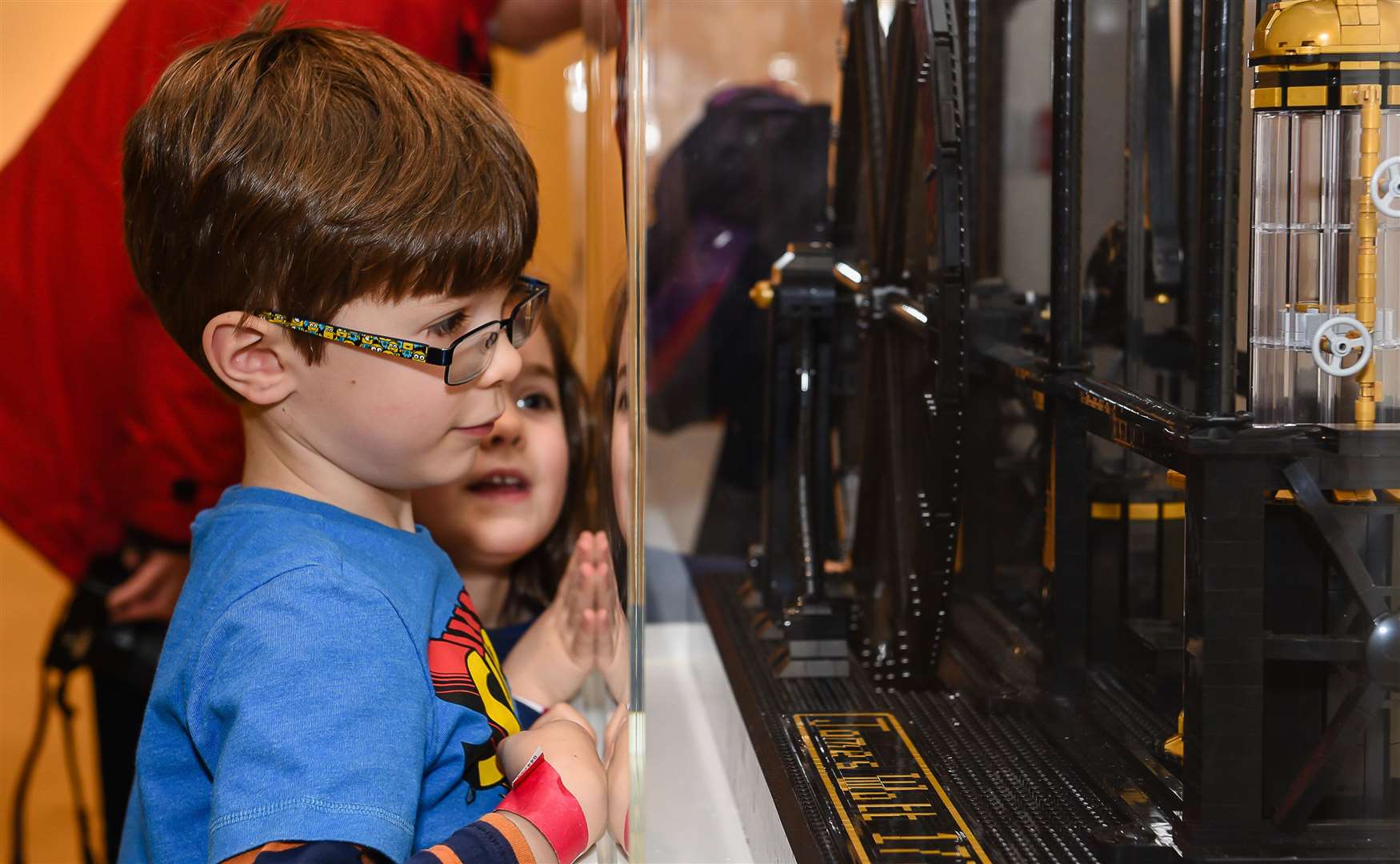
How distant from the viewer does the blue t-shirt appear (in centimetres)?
69

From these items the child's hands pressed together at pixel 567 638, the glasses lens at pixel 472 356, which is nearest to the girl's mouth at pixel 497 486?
the child's hands pressed together at pixel 567 638

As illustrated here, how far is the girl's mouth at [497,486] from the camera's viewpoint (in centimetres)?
123

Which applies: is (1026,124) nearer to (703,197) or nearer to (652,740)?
(703,197)

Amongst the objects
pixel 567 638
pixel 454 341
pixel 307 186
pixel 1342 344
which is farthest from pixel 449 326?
pixel 1342 344

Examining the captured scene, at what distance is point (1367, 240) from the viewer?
0.75 metres

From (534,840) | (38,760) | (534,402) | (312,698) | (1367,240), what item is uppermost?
(1367,240)

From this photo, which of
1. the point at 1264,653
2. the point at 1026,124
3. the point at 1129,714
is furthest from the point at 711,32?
the point at 1264,653

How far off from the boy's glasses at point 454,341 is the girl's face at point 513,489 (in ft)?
1.02

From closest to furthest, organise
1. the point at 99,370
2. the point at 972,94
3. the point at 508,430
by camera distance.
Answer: the point at 508,430, the point at 972,94, the point at 99,370

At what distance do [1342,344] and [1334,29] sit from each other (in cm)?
17

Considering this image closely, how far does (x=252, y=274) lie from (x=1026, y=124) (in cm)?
94

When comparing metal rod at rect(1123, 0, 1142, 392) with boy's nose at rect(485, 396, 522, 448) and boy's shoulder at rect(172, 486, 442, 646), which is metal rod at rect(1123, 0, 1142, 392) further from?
boy's shoulder at rect(172, 486, 442, 646)

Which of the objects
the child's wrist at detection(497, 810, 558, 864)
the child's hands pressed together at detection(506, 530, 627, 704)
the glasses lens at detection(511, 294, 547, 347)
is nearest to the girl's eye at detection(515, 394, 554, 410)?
the child's hands pressed together at detection(506, 530, 627, 704)

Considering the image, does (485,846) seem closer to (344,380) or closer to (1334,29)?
(344,380)
